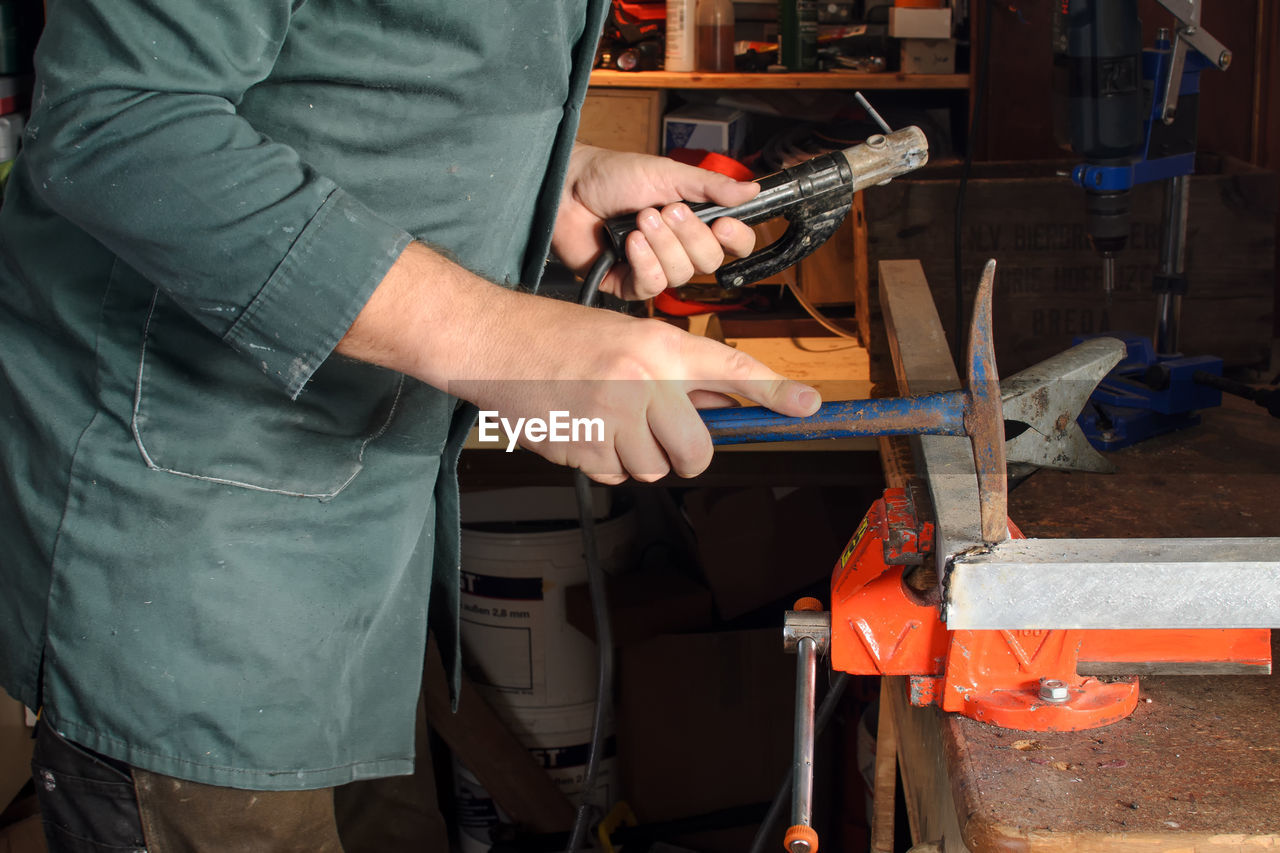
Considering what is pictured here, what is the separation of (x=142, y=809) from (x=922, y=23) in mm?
2016

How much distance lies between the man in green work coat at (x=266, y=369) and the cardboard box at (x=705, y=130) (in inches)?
54.8

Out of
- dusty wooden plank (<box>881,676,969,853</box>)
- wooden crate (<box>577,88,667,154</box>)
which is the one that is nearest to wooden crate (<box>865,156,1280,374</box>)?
wooden crate (<box>577,88,667,154</box>)

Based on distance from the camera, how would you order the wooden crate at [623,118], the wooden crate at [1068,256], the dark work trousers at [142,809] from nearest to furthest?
1. the dark work trousers at [142,809]
2. the wooden crate at [1068,256]
3. the wooden crate at [623,118]

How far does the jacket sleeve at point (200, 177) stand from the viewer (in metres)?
0.65

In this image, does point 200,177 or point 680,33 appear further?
point 680,33

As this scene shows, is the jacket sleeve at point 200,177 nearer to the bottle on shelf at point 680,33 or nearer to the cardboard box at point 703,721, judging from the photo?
the cardboard box at point 703,721

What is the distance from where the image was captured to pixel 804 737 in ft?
2.57

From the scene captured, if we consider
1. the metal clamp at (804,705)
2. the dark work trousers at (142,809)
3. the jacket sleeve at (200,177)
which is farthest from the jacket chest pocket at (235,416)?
the metal clamp at (804,705)

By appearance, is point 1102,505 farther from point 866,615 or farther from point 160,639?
point 160,639

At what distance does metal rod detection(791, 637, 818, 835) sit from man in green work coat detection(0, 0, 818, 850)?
192mm

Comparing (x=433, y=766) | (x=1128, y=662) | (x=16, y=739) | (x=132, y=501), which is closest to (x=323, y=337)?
(x=132, y=501)

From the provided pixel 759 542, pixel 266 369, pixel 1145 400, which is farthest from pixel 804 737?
pixel 759 542

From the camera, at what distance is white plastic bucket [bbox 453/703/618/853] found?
78.8 inches

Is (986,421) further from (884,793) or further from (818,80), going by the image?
(818,80)
